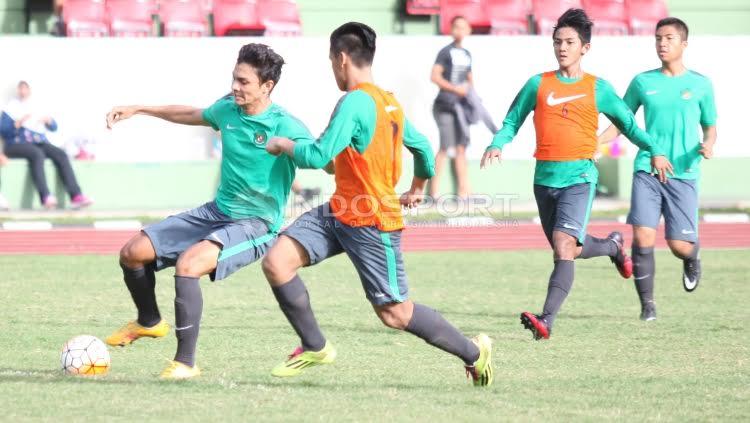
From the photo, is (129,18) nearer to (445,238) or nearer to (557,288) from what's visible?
(445,238)

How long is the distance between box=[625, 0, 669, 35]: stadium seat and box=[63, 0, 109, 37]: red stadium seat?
825 cm

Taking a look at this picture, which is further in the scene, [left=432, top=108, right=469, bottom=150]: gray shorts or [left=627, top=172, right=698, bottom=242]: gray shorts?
[left=432, top=108, right=469, bottom=150]: gray shorts

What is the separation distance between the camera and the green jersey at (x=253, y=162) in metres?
7.38

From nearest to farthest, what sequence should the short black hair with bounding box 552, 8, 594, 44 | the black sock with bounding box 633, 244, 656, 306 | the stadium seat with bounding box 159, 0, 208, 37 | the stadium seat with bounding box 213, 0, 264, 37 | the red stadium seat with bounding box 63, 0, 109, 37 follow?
1. the short black hair with bounding box 552, 8, 594, 44
2. the black sock with bounding box 633, 244, 656, 306
3. the red stadium seat with bounding box 63, 0, 109, 37
4. the stadium seat with bounding box 159, 0, 208, 37
5. the stadium seat with bounding box 213, 0, 264, 37

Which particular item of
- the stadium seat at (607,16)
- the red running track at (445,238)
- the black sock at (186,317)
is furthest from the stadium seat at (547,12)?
the black sock at (186,317)

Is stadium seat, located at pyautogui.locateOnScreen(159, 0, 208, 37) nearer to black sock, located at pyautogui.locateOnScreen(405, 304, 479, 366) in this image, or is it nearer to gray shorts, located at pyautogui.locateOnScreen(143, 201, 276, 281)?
gray shorts, located at pyautogui.locateOnScreen(143, 201, 276, 281)

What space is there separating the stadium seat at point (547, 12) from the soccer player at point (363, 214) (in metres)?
14.5

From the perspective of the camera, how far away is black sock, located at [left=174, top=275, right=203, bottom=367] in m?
7.04

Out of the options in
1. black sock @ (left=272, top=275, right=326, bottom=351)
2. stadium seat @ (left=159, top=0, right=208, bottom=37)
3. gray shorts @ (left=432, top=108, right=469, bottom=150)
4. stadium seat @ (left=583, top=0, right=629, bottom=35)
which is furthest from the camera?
stadium seat @ (left=583, top=0, right=629, bottom=35)

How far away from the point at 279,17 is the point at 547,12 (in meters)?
4.26

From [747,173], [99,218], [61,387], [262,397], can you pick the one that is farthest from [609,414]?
[747,173]

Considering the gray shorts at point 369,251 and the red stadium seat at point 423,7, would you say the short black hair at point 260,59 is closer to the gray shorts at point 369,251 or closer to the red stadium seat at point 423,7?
the gray shorts at point 369,251

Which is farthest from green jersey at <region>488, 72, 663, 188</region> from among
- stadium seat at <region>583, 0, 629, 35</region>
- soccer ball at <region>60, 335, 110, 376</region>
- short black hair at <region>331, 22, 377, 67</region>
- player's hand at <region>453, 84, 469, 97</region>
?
stadium seat at <region>583, 0, 629, 35</region>

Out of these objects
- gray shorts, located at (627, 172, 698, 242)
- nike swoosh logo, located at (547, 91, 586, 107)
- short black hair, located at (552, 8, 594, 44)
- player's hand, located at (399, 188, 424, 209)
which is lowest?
gray shorts, located at (627, 172, 698, 242)
